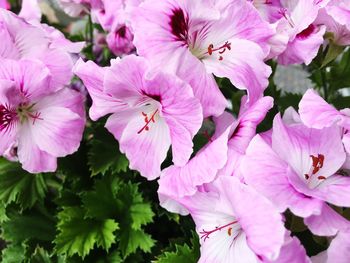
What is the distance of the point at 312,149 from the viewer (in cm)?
48

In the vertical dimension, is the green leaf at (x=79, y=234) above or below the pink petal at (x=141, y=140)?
below

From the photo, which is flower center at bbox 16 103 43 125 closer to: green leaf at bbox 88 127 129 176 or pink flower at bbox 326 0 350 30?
green leaf at bbox 88 127 129 176

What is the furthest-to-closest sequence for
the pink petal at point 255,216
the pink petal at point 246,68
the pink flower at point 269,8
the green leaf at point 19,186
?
the green leaf at point 19,186, the pink flower at point 269,8, the pink petal at point 246,68, the pink petal at point 255,216

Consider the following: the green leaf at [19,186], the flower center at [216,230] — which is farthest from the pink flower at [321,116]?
the green leaf at [19,186]

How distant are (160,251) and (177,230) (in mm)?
56

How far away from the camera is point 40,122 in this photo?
578 mm

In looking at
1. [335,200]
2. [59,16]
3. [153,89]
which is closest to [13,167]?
[153,89]

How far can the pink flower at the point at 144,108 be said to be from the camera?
1.54ft

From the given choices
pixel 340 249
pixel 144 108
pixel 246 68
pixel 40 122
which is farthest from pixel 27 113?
pixel 340 249

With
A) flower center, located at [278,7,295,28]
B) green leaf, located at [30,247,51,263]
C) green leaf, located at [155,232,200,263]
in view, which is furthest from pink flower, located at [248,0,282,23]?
green leaf, located at [30,247,51,263]

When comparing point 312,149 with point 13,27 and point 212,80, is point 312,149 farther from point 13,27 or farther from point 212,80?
point 13,27

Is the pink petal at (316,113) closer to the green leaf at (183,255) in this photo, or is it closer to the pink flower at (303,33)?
the pink flower at (303,33)

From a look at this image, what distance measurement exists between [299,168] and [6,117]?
28 cm

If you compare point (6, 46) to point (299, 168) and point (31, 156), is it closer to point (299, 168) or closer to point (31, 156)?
point (31, 156)
